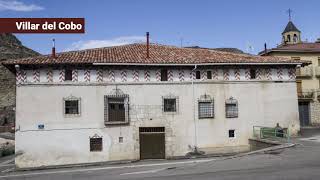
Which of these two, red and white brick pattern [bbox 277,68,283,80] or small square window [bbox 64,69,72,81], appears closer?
small square window [bbox 64,69,72,81]

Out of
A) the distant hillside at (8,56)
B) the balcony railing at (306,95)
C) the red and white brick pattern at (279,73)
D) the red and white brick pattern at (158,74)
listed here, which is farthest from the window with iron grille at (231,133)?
the distant hillside at (8,56)

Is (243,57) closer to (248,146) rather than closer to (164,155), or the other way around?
(248,146)

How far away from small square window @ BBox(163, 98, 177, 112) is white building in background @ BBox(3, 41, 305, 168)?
7 cm

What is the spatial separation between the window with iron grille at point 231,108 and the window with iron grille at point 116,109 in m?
6.79

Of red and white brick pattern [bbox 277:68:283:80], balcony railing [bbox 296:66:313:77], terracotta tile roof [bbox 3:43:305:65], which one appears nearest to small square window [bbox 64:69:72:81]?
terracotta tile roof [bbox 3:43:305:65]

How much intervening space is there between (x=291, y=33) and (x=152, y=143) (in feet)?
113

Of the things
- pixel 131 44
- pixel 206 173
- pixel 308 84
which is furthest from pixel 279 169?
pixel 308 84

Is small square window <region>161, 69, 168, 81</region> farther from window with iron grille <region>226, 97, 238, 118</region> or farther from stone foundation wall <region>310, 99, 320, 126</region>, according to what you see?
stone foundation wall <region>310, 99, 320, 126</region>

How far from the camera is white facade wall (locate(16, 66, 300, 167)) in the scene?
26.7 meters

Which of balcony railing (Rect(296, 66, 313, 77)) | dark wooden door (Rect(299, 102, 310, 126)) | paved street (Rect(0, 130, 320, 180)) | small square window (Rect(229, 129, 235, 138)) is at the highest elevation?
balcony railing (Rect(296, 66, 313, 77))

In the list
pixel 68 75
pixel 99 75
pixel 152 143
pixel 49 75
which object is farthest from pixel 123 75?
pixel 152 143

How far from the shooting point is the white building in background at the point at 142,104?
26719mm

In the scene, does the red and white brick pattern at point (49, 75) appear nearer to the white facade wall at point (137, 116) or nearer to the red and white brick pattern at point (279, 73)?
the white facade wall at point (137, 116)

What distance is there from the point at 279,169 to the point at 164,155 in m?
12.2
